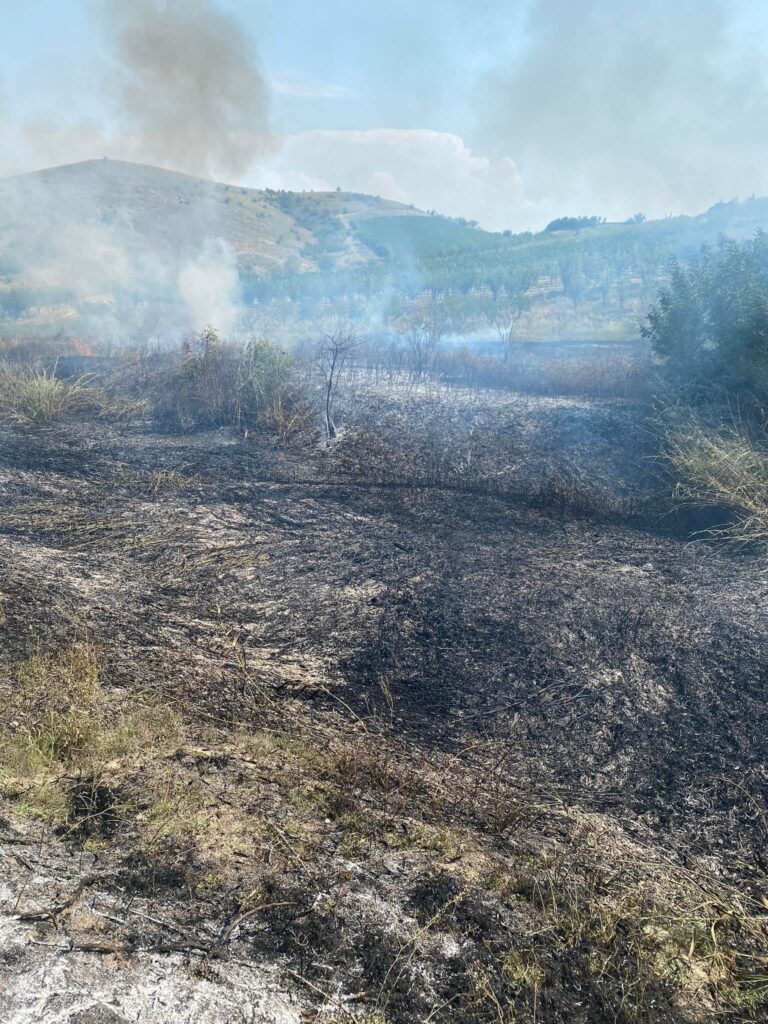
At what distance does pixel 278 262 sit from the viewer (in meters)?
52.2

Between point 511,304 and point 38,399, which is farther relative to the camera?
point 511,304

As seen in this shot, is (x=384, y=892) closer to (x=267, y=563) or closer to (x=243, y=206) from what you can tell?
(x=267, y=563)

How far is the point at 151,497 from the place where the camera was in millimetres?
8000

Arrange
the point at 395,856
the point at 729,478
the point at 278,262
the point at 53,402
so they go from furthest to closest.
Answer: the point at 278,262 → the point at 53,402 → the point at 729,478 → the point at 395,856

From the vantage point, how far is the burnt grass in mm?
2650

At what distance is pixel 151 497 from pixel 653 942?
7096mm

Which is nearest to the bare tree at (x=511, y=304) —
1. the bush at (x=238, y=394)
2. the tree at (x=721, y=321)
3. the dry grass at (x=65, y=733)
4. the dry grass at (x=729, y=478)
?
the tree at (x=721, y=321)

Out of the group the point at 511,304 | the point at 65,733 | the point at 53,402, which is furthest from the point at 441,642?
the point at 511,304

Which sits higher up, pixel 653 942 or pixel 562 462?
pixel 562 462

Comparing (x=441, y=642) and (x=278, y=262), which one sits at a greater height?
(x=278, y=262)

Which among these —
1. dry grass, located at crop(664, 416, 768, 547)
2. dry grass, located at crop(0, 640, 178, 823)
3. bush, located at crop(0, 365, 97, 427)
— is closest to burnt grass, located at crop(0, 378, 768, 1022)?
dry grass, located at crop(0, 640, 178, 823)

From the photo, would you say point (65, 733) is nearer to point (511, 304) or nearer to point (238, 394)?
point (238, 394)

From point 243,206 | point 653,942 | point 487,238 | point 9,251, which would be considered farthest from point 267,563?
point 243,206

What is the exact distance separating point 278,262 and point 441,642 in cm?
5278
